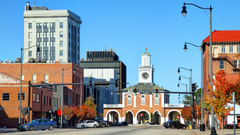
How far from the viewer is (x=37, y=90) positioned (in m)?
70.1

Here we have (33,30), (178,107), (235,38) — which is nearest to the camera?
(235,38)

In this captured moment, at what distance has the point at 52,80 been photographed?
9338 cm

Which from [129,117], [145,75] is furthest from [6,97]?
[145,75]

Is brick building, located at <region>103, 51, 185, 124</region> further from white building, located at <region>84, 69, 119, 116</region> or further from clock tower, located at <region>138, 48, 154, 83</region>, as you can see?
white building, located at <region>84, 69, 119, 116</region>

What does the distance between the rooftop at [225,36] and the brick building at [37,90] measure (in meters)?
31.9

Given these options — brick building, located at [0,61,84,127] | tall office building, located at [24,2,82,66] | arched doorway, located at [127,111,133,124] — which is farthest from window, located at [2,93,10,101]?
arched doorway, located at [127,111,133,124]

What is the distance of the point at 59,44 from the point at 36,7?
17228 mm

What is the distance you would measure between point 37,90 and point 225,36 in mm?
42389

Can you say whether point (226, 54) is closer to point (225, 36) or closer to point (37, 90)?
point (225, 36)

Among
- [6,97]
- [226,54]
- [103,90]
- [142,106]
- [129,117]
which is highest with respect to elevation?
[226,54]

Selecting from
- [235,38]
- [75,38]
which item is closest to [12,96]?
[235,38]

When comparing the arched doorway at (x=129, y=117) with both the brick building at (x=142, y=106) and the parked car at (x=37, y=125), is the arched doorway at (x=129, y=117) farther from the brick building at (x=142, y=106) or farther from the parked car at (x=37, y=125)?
the parked car at (x=37, y=125)

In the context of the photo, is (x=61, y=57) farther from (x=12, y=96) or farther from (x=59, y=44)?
(x=12, y=96)

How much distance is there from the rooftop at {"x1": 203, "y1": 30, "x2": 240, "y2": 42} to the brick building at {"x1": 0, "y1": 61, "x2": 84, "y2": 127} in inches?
1254
